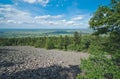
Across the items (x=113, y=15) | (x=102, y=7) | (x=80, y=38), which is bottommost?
(x=80, y=38)

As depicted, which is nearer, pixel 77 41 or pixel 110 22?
pixel 110 22

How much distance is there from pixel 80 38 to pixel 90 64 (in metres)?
46.5

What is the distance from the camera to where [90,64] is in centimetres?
755

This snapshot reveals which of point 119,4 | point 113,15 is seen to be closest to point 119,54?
point 113,15

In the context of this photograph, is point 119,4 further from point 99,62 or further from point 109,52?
point 99,62

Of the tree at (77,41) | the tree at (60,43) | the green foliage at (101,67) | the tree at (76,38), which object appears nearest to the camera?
the green foliage at (101,67)

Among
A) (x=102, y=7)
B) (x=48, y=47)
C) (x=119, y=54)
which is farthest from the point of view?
(x=48, y=47)

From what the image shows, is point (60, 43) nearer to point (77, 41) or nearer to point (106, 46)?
point (77, 41)

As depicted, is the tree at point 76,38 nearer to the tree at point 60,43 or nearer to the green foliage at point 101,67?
the tree at point 60,43

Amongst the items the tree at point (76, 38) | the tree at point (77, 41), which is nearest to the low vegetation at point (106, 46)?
the tree at point (77, 41)

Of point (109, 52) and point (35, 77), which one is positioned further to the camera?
point (35, 77)

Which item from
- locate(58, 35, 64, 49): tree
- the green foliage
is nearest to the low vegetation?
the green foliage

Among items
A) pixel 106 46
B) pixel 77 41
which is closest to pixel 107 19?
pixel 106 46

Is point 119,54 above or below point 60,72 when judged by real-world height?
above
